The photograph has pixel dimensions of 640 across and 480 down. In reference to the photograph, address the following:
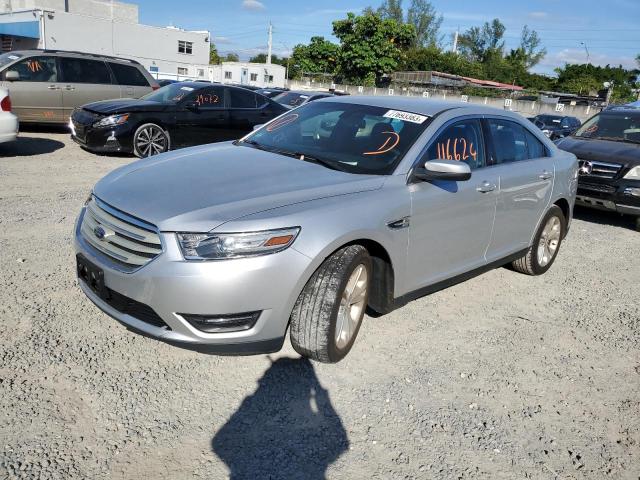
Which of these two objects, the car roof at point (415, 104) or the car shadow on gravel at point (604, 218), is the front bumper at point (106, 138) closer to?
the car roof at point (415, 104)

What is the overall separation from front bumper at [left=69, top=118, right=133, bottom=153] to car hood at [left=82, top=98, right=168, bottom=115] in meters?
0.30

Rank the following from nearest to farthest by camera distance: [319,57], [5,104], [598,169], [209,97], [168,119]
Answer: [598,169] → [5,104] → [168,119] → [209,97] → [319,57]

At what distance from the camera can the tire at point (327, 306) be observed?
10.5 feet

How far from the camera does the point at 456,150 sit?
4266mm

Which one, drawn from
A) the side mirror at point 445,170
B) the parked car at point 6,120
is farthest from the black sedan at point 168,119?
the side mirror at point 445,170

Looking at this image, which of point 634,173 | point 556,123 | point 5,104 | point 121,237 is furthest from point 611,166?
point 556,123

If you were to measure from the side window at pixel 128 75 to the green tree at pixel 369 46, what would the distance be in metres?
48.1

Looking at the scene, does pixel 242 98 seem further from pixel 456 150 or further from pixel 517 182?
pixel 456 150

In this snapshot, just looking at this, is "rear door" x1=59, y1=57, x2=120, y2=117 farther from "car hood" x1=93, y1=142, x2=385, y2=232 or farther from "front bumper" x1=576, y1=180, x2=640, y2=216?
"front bumper" x1=576, y1=180, x2=640, y2=216

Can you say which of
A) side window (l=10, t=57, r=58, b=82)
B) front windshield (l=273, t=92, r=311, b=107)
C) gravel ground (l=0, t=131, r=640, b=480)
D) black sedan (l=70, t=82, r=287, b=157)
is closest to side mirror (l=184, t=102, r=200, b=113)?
black sedan (l=70, t=82, r=287, b=157)

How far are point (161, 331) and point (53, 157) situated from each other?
776 centimetres

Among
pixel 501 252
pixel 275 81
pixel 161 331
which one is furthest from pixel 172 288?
pixel 275 81

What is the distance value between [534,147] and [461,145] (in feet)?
4.46

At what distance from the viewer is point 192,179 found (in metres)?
3.49
